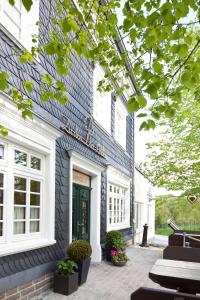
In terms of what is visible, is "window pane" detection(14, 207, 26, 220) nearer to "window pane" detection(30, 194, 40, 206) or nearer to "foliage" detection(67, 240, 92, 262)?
"window pane" detection(30, 194, 40, 206)

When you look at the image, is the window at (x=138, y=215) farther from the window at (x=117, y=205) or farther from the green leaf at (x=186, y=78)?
the green leaf at (x=186, y=78)

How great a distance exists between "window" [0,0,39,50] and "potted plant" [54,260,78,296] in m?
4.29

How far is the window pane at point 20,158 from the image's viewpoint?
21.1 feet

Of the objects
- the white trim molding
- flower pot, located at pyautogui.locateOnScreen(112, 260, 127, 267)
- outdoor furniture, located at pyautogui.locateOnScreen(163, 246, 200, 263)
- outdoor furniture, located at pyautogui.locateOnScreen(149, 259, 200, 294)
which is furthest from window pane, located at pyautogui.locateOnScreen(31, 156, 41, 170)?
flower pot, located at pyautogui.locateOnScreen(112, 260, 127, 267)

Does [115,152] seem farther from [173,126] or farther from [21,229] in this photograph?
[21,229]

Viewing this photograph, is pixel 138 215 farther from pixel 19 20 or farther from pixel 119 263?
pixel 19 20

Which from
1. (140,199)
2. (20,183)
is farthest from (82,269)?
(140,199)

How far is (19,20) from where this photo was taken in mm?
6781

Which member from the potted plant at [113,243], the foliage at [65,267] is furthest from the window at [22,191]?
the potted plant at [113,243]

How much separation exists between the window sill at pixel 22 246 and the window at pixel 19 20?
3.56 meters

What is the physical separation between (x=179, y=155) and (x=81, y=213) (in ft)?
32.1

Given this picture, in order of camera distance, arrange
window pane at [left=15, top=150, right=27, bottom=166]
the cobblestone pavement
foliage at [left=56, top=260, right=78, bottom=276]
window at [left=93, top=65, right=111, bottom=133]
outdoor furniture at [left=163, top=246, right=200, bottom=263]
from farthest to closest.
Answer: window at [left=93, top=65, right=111, bottom=133] < foliage at [left=56, top=260, right=78, bottom=276] < the cobblestone pavement < window pane at [left=15, top=150, right=27, bottom=166] < outdoor furniture at [left=163, top=246, right=200, bottom=263]

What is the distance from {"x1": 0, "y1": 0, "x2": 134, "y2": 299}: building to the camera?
19.6ft

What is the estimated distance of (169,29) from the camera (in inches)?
133
